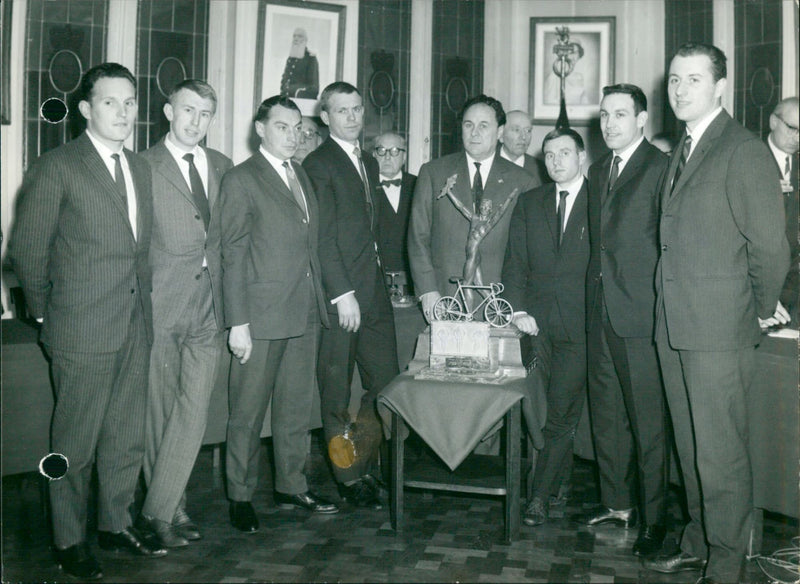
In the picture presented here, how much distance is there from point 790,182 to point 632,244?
131 centimetres

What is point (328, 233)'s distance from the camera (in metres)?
3.53

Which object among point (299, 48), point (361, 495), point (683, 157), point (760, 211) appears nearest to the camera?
point (760, 211)

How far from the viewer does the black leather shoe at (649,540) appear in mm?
2971

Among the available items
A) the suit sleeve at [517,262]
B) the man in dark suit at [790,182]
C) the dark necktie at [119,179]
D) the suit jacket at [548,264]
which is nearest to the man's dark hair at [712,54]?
the man in dark suit at [790,182]

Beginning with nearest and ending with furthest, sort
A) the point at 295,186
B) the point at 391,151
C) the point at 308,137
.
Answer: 1. the point at 295,186
2. the point at 391,151
3. the point at 308,137

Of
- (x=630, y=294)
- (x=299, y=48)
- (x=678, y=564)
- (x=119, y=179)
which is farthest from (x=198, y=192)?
(x=299, y=48)

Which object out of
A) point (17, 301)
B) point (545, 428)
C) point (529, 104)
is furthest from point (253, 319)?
point (529, 104)

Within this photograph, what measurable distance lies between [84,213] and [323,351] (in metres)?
1.29

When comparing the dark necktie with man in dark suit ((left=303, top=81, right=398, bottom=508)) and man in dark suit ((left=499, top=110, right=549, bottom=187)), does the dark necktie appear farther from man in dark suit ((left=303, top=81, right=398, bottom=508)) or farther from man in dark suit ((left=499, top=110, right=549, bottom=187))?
man in dark suit ((left=499, top=110, right=549, bottom=187))

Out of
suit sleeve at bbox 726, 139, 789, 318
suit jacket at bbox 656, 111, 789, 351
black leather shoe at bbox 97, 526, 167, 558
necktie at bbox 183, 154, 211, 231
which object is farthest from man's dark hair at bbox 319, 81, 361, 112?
black leather shoe at bbox 97, 526, 167, 558

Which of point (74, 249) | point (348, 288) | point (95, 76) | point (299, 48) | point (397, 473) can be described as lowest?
point (397, 473)

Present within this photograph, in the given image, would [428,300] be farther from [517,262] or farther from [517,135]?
[517,135]

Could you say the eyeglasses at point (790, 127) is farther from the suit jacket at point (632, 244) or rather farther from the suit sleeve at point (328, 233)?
the suit sleeve at point (328, 233)

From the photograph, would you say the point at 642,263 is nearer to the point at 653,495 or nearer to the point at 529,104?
the point at 653,495
